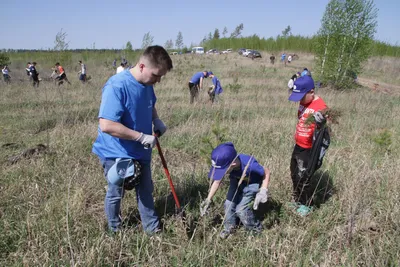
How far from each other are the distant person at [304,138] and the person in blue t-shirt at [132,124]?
1400 millimetres

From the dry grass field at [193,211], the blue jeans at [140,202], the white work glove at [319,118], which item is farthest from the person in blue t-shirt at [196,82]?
the blue jeans at [140,202]

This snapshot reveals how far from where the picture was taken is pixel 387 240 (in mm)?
2197

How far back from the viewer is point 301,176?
→ 2.84m

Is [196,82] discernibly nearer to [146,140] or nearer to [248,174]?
[248,174]

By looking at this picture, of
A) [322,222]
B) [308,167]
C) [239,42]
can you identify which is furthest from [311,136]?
[239,42]

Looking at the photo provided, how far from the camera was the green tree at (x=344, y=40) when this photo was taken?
13.2m

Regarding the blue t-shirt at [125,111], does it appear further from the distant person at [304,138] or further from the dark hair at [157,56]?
the distant person at [304,138]

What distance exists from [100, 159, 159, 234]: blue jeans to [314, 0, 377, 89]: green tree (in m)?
13.9

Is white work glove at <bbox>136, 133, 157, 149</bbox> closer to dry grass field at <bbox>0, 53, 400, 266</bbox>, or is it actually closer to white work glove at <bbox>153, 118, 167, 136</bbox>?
white work glove at <bbox>153, 118, 167, 136</bbox>

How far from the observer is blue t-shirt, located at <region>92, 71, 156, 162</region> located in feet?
6.69

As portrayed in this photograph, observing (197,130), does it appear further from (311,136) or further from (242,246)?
(242,246)

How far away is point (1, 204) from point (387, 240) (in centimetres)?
360

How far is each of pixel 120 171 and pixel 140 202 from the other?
1.43ft

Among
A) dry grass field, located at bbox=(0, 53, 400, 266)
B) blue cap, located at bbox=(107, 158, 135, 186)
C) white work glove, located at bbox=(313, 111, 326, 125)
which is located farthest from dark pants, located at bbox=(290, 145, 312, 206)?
blue cap, located at bbox=(107, 158, 135, 186)
